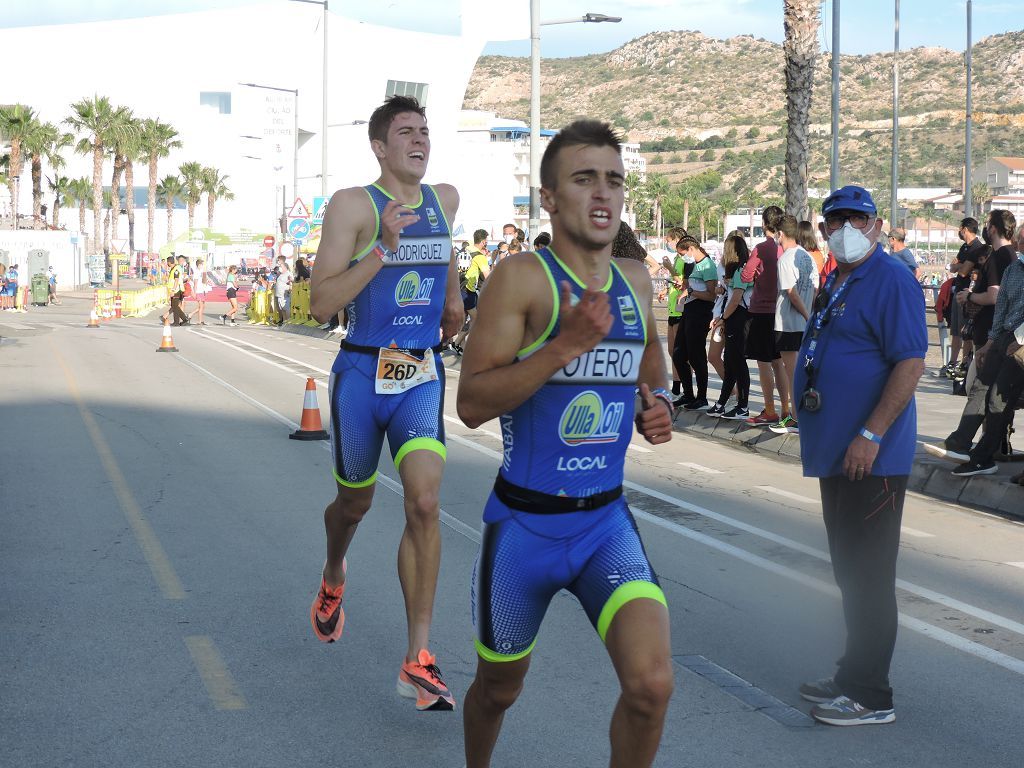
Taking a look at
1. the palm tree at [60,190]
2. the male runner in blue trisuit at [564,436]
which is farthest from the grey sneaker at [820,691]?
the palm tree at [60,190]

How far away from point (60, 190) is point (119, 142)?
18.6m

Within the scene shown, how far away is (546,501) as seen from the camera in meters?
3.61

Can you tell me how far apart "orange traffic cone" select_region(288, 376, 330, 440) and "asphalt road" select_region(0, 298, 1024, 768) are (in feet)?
2.57

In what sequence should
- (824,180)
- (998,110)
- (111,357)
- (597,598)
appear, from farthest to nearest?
1. (998,110)
2. (824,180)
3. (111,357)
4. (597,598)

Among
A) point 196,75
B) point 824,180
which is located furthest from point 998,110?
point 196,75

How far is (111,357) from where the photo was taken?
77.2 feet

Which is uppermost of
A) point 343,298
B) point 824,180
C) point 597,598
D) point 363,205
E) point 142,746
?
point 824,180

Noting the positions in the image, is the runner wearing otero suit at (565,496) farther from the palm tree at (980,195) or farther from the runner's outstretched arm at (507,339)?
the palm tree at (980,195)

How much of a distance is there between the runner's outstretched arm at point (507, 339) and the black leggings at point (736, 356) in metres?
10.2

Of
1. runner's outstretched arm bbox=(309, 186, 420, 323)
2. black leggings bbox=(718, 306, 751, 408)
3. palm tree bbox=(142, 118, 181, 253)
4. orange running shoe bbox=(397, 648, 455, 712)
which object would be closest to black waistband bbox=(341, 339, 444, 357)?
runner's outstretched arm bbox=(309, 186, 420, 323)

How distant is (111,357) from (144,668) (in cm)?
1890

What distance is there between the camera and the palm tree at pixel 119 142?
83688 millimetres

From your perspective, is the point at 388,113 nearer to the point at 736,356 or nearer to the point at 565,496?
the point at 565,496

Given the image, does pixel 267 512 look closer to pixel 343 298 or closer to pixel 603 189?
pixel 343 298
